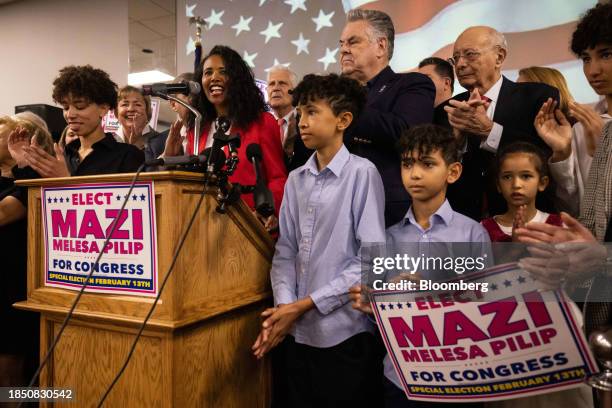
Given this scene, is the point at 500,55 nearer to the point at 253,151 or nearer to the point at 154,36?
the point at 253,151

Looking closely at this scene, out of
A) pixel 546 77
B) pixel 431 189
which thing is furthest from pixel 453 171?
pixel 546 77

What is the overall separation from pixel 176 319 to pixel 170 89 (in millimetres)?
660

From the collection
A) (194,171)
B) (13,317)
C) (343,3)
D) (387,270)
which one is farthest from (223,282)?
(343,3)

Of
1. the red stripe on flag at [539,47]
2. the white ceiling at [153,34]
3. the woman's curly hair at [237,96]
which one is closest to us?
the woman's curly hair at [237,96]

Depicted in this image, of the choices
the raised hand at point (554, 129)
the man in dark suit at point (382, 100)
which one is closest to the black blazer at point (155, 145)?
the man in dark suit at point (382, 100)

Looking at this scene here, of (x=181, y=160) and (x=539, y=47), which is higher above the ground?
(x=539, y=47)

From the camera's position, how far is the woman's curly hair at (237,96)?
1925 millimetres

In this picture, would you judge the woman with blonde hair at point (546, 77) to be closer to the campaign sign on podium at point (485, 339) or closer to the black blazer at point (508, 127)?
the black blazer at point (508, 127)

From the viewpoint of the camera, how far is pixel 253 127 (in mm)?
A: 1927

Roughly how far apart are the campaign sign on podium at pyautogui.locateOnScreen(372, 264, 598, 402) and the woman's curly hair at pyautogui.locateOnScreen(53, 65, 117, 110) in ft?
4.79

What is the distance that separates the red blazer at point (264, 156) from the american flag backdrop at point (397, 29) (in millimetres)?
1954

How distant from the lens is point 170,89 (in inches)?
52.2

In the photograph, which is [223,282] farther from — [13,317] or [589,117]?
[589,117]

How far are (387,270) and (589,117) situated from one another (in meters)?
0.96
